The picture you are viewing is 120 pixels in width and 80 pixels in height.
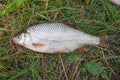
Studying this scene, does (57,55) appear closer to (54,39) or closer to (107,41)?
(54,39)

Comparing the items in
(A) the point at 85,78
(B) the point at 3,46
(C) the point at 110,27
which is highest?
(C) the point at 110,27

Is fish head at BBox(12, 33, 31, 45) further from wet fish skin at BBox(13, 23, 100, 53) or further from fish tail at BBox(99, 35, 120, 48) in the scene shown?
fish tail at BBox(99, 35, 120, 48)

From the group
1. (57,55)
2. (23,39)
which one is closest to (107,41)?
(57,55)

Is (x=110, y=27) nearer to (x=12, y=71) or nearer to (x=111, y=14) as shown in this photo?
(x=111, y=14)

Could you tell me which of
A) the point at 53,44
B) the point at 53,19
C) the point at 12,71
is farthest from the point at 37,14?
the point at 12,71

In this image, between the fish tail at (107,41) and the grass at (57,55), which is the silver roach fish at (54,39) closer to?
the fish tail at (107,41)

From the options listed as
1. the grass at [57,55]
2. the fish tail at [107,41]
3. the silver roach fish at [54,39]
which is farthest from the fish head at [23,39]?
the fish tail at [107,41]

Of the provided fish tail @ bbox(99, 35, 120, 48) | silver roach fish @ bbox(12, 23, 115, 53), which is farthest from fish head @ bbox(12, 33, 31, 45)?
fish tail @ bbox(99, 35, 120, 48)
